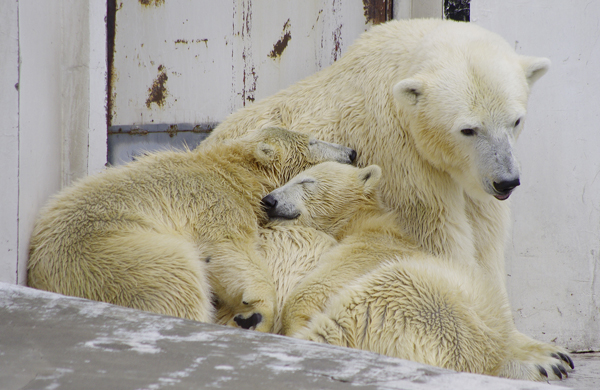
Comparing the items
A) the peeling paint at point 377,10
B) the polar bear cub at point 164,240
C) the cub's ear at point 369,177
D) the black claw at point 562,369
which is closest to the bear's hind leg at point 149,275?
the polar bear cub at point 164,240

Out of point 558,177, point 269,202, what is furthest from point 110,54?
point 558,177

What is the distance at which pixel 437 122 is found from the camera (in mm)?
3070

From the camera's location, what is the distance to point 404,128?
335cm

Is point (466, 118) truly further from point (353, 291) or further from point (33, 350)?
point (33, 350)

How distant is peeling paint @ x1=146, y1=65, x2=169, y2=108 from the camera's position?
491 cm

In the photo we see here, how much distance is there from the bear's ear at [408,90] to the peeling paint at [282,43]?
1.83 metres

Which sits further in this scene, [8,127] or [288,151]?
[288,151]

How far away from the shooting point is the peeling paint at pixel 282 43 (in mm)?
4680

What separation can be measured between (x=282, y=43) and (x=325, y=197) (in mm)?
1765

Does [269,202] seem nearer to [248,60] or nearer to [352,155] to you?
[352,155]

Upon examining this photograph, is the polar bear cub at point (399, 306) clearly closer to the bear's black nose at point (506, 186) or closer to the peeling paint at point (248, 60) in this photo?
the bear's black nose at point (506, 186)

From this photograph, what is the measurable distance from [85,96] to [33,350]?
2.35 m

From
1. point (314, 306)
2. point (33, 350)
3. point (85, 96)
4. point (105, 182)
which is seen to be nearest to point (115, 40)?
point (85, 96)

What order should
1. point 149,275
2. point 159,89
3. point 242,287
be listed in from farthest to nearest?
point 159,89, point 242,287, point 149,275
